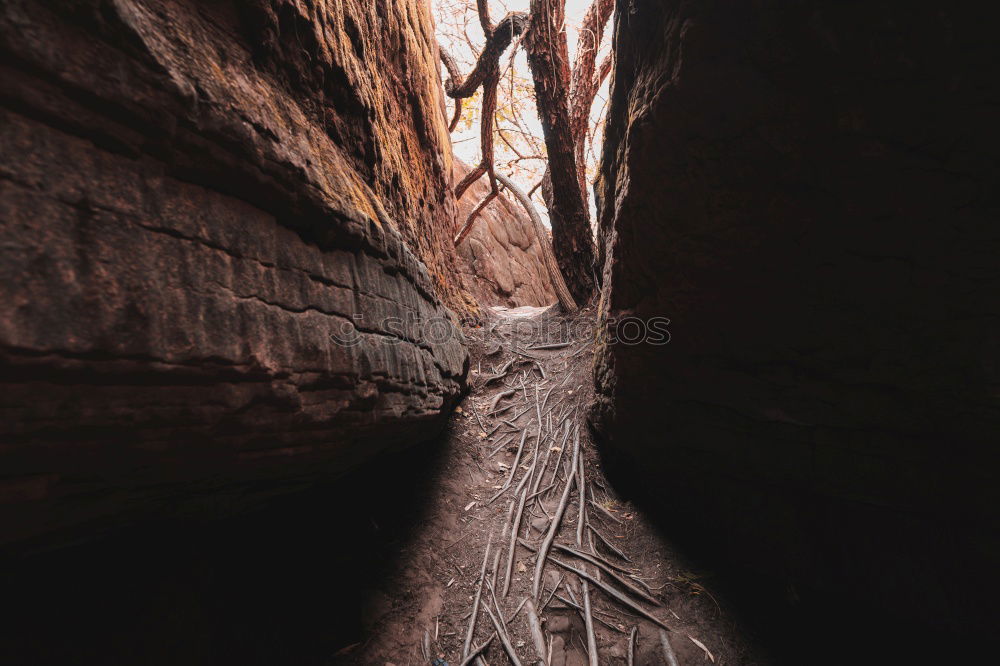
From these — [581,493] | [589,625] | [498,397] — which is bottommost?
[589,625]

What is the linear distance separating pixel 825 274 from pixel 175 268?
8.75ft

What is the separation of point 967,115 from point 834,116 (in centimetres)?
41

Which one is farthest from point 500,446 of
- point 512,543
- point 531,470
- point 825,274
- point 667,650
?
point 825,274

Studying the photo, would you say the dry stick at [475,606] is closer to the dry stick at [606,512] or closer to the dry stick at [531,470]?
the dry stick at [531,470]

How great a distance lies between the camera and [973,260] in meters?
1.53

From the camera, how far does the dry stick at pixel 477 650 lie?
1987mm

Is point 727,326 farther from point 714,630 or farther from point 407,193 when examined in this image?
point 407,193

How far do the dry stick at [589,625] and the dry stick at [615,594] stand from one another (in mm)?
59

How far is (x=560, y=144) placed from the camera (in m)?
5.27

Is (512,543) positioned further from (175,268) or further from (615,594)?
(175,268)

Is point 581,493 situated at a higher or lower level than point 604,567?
higher

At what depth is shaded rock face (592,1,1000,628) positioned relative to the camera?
143cm

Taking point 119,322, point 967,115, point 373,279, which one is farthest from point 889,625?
point 119,322

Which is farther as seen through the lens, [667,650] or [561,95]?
[561,95]
